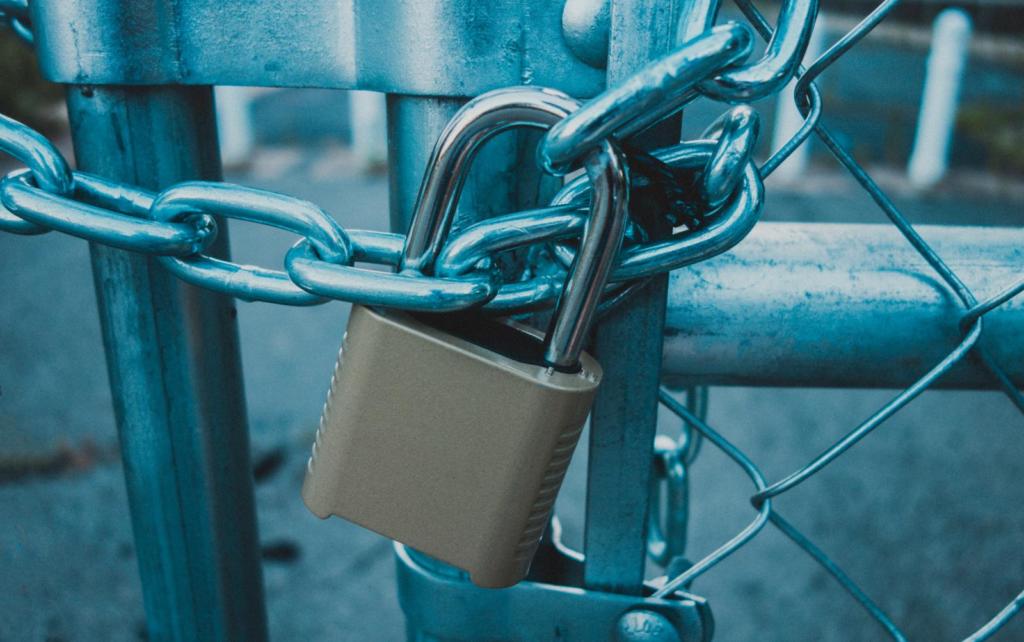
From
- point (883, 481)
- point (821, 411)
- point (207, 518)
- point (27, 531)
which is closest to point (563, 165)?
point (207, 518)

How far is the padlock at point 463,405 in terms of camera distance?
14.9 inches

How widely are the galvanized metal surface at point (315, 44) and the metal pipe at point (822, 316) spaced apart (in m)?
0.16

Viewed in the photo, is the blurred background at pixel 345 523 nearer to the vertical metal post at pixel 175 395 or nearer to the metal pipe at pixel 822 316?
the vertical metal post at pixel 175 395

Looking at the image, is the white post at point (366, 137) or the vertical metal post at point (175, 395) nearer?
the vertical metal post at point (175, 395)

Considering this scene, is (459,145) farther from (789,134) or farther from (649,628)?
(789,134)

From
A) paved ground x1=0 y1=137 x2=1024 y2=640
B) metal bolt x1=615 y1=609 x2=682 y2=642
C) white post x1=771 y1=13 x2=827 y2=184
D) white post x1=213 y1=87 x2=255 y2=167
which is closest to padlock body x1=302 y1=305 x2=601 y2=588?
metal bolt x1=615 y1=609 x2=682 y2=642

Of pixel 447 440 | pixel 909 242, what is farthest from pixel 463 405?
pixel 909 242

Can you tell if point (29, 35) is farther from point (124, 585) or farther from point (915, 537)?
point (915, 537)

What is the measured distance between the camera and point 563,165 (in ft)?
1.16

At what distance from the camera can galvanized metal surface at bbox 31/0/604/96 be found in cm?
39

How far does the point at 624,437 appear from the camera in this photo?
472mm

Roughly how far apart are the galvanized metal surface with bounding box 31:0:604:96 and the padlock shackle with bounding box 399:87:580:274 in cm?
4

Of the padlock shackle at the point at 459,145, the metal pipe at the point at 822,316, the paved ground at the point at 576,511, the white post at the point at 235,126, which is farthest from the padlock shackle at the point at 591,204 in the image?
Result: the white post at the point at 235,126

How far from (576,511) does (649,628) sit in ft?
5.02
